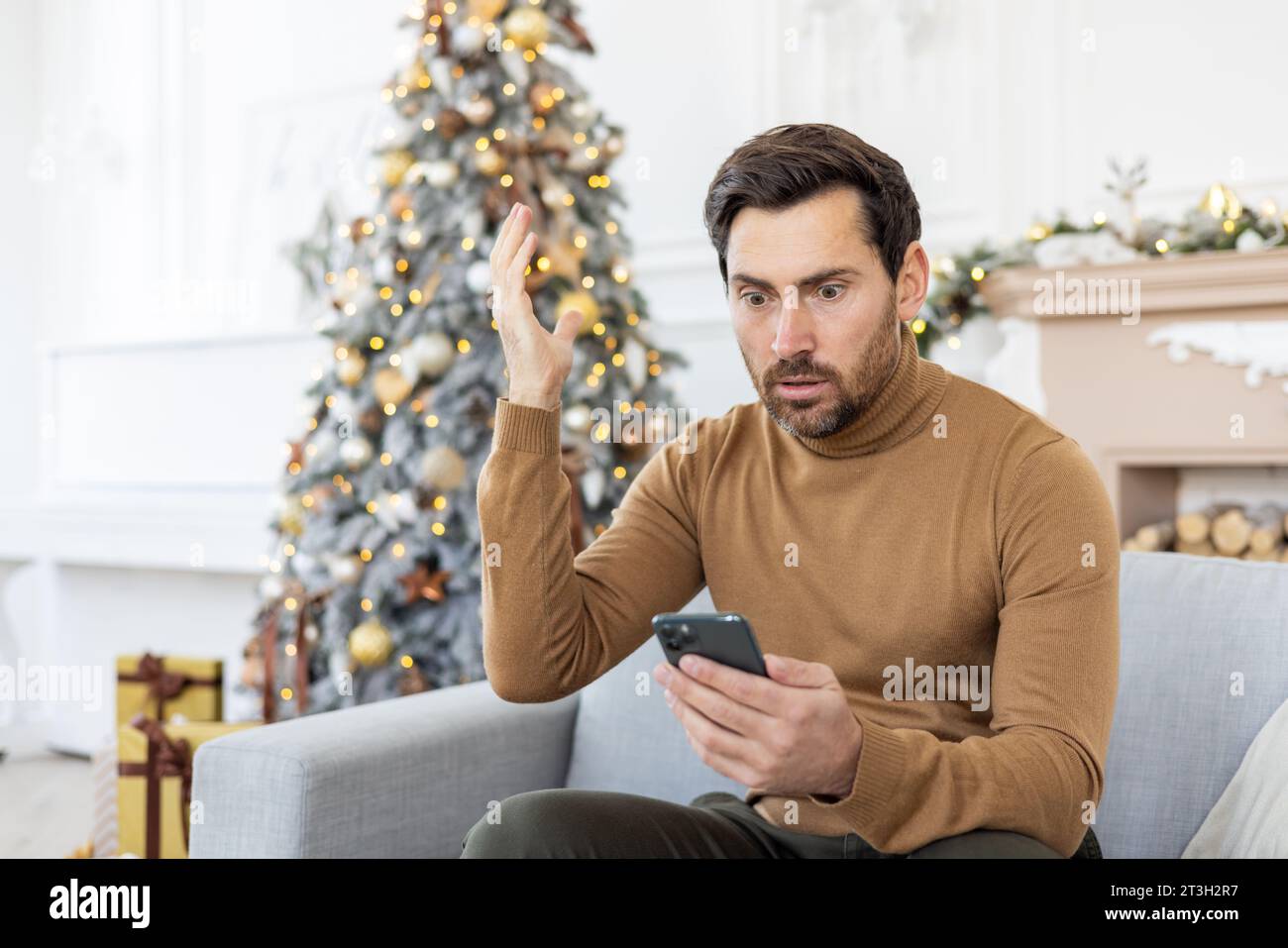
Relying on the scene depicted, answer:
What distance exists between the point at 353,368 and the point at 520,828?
183cm

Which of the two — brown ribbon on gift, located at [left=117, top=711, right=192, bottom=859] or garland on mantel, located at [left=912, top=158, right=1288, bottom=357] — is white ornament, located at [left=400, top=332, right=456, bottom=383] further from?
garland on mantel, located at [left=912, top=158, right=1288, bottom=357]

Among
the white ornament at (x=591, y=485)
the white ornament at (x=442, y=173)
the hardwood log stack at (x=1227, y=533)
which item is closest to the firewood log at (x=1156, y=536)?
the hardwood log stack at (x=1227, y=533)

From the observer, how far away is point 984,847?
1.16 metres

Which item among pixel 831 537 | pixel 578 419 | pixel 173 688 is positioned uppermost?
pixel 578 419

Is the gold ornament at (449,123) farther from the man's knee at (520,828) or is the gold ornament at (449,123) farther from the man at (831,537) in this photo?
the man's knee at (520,828)

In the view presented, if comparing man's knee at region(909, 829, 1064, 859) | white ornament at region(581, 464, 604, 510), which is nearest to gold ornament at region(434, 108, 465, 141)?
white ornament at region(581, 464, 604, 510)

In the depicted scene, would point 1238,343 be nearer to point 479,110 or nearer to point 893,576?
point 893,576

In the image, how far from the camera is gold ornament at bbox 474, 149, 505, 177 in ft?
9.20

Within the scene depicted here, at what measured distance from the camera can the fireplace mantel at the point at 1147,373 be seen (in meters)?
2.58

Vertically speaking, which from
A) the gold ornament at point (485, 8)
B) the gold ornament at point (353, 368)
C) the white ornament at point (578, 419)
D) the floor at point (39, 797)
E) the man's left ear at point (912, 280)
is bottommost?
the floor at point (39, 797)

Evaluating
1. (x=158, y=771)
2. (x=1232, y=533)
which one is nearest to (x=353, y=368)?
(x=158, y=771)

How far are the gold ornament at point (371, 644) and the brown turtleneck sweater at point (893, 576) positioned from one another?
1351 mm

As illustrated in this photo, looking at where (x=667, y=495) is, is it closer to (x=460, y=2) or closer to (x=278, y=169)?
(x=460, y=2)
